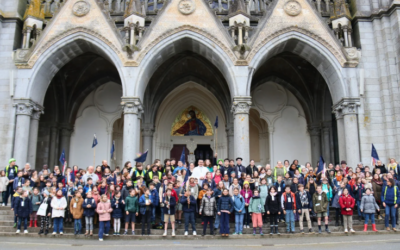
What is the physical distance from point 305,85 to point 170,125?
312 inches

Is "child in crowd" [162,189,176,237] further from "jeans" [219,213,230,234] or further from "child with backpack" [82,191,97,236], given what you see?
"child with backpack" [82,191,97,236]

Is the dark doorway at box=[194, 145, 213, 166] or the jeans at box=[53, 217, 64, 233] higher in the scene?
the dark doorway at box=[194, 145, 213, 166]

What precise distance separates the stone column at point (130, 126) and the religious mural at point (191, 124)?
6.97 metres

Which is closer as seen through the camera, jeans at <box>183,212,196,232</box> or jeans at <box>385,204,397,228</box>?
jeans at <box>183,212,196,232</box>

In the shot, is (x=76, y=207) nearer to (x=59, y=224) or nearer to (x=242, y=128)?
(x=59, y=224)

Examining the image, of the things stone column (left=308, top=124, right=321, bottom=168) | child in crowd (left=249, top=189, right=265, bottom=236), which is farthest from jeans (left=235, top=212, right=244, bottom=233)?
stone column (left=308, top=124, right=321, bottom=168)

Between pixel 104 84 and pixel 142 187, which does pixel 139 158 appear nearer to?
pixel 142 187

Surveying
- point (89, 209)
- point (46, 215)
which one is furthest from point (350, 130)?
point (46, 215)

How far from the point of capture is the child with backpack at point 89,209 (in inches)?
400

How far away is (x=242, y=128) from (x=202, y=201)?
5008 millimetres

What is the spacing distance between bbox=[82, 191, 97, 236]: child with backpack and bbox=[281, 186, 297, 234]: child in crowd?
17.3 ft

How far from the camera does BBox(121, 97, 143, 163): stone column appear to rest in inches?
573

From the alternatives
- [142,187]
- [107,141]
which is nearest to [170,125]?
[107,141]

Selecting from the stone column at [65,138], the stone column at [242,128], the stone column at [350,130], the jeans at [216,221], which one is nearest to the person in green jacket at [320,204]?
the jeans at [216,221]
